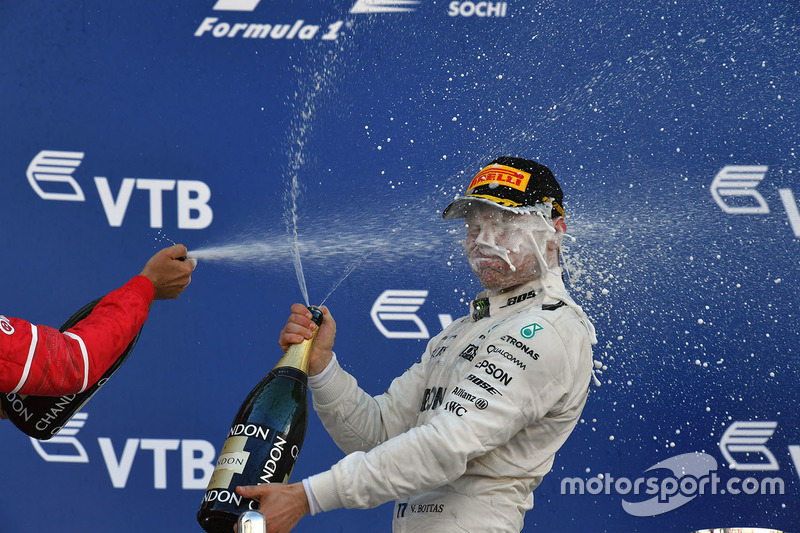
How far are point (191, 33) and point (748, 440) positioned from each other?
2.48m

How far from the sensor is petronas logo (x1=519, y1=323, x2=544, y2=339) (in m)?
2.13

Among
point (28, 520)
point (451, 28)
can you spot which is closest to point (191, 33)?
point (451, 28)

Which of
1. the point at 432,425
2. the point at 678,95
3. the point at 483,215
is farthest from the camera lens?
the point at 678,95

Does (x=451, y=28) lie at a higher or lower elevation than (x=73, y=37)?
higher

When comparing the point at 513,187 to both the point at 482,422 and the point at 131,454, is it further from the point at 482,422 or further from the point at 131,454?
the point at 131,454

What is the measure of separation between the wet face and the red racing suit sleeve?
2.72 ft

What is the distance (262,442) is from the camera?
2.03m

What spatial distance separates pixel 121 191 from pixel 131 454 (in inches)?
37.3

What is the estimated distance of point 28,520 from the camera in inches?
133

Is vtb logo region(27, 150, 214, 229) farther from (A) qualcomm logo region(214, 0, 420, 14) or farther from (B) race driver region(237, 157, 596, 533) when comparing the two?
(B) race driver region(237, 157, 596, 533)

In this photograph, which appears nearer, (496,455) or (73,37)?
(496,455)

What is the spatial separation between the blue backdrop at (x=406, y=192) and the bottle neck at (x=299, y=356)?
1.12 metres

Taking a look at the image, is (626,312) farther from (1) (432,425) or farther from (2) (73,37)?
(2) (73,37)

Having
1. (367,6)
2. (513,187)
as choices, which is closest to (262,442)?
(513,187)
